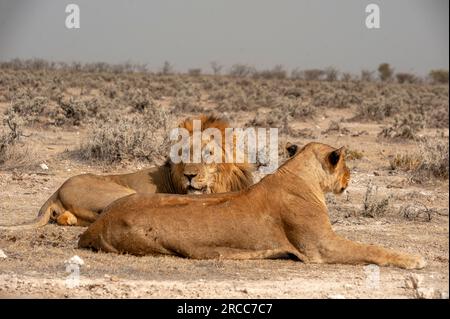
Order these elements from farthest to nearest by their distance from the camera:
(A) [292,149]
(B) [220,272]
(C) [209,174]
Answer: (C) [209,174], (A) [292,149], (B) [220,272]

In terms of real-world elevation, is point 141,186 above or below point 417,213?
above

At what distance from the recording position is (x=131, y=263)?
269 inches

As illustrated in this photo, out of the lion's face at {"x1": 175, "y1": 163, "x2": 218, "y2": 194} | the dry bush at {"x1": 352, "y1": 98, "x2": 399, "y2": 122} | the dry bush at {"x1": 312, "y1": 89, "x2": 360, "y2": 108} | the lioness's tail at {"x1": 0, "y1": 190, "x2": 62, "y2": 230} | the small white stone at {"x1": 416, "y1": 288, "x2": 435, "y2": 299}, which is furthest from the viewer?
the dry bush at {"x1": 312, "y1": 89, "x2": 360, "y2": 108}

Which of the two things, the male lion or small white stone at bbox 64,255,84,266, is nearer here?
small white stone at bbox 64,255,84,266

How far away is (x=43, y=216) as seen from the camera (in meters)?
8.77

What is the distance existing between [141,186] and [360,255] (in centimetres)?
329

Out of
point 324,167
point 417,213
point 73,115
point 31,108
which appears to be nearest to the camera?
point 324,167

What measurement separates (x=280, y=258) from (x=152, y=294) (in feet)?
5.19

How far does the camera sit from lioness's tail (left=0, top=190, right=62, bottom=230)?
8297 mm

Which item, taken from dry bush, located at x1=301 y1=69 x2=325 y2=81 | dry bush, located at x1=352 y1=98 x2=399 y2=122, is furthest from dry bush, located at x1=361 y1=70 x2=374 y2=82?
dry bush, located at x1=352 y1=98 x2=399 y2=122

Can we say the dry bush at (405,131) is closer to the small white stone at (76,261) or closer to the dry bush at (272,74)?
the small white stone at (76,261)

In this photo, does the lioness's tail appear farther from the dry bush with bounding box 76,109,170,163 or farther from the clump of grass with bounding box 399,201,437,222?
the dry bush with bounding box 76,109,170,163

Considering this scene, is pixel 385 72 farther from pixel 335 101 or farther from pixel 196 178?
pixel 196 178

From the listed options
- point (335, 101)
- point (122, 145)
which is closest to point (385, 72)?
point (335, 101)
